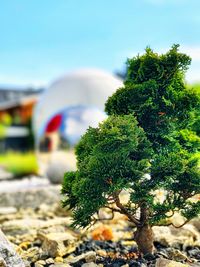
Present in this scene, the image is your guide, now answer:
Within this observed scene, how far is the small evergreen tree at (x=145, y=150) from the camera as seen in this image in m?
4.43

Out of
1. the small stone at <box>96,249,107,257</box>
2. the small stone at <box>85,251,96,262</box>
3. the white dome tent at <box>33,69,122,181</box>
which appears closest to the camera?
the small stone at <box>85,251,96,262</box>

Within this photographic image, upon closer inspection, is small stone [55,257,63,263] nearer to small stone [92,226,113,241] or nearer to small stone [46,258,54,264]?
small stone [46,258,54,264]

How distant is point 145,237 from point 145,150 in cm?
80

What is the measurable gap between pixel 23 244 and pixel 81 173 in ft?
6.09

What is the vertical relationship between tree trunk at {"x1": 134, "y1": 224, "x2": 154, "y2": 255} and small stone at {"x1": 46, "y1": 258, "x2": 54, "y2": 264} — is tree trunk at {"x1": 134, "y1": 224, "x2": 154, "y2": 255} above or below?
above

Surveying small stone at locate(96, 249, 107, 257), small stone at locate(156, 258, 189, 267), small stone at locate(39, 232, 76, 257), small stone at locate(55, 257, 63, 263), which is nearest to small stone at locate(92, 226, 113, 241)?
small stone at locate(39, 232, 76, 257)

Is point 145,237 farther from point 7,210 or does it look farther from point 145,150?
point 7,210

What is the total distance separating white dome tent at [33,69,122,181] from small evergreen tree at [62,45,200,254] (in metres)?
9.10

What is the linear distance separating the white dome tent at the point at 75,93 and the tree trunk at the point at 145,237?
9077 mm

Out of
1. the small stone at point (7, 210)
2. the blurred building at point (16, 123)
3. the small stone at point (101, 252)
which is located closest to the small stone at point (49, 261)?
the small stone at point (101, 252)

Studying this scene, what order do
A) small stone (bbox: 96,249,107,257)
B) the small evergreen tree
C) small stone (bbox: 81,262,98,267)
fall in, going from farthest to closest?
small stone (bbox: 96,249,107,257)
small stone (bbox: 81,262,98,267)
the small evergreen tree

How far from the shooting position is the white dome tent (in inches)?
555

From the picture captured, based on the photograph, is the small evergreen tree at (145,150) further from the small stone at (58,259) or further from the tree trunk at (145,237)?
the small stone at (58,259)

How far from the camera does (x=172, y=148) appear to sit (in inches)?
187
